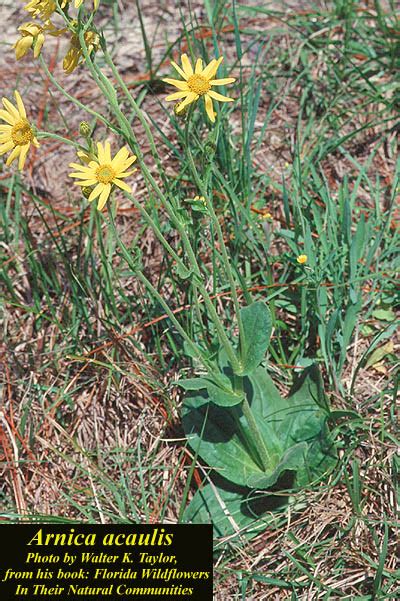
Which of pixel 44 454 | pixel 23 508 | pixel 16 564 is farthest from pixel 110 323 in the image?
pixel 16 564

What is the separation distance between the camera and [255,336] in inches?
105

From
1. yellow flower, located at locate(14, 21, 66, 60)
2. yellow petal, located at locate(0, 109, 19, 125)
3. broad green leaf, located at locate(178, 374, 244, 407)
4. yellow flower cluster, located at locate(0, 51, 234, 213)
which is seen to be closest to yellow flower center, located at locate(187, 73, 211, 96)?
yellow flower cluster, located at locate(0, 51, 234, 213)

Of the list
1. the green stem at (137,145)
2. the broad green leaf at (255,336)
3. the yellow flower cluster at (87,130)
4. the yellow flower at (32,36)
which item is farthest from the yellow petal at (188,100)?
the broad green leaf at (255,336)

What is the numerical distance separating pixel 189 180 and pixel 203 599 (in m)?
2.13

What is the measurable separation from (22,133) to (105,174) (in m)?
0.34

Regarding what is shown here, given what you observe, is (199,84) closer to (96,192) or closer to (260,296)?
(96,192)

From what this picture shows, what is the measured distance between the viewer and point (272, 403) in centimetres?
307

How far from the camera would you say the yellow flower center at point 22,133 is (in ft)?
7.20

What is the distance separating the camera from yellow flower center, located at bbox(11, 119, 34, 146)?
2.20 m

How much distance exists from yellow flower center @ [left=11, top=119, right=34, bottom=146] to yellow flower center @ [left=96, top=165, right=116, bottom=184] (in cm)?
A: 27

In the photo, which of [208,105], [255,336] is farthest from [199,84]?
[255,336]

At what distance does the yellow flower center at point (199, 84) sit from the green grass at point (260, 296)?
0.18 metres

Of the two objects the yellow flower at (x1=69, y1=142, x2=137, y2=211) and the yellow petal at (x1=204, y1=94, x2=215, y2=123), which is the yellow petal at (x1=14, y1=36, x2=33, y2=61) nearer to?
the yellow flower at (x1=69, y1=142, x2=137, y2=211)

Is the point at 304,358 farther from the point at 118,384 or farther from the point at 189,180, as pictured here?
the point at 189,180
